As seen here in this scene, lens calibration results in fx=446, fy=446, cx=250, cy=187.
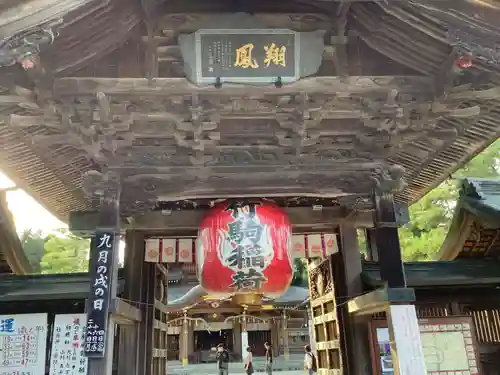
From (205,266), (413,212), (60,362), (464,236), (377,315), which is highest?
(413,212)

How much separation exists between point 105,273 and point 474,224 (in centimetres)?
618

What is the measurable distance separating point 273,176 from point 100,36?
8.60ft

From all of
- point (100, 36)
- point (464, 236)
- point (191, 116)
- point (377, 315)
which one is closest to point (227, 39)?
point (191, 116)

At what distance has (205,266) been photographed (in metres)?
5.45

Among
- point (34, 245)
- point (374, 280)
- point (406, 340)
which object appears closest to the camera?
point (406, 340)

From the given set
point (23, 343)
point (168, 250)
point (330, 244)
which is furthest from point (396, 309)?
point (23, 343)

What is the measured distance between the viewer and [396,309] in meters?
5.20

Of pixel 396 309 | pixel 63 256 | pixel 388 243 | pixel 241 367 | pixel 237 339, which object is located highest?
pixel 63 256

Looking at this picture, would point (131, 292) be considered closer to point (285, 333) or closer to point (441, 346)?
point (441, 346)

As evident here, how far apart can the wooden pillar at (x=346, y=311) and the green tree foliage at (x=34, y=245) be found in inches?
489

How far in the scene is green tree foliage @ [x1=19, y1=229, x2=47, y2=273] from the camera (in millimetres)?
17094

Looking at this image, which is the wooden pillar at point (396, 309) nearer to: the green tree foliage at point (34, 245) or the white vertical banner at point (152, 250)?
the white vertical banner at point (152, 250)

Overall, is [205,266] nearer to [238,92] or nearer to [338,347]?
[238,92]

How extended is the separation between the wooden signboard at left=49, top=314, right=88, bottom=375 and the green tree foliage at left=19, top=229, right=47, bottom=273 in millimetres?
10201
